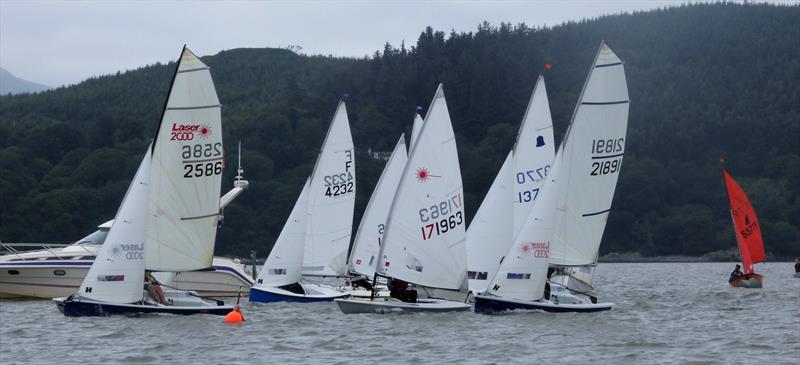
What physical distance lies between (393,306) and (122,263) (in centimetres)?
692

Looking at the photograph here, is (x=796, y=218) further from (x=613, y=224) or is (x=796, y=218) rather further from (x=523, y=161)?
(x=523, y=161)

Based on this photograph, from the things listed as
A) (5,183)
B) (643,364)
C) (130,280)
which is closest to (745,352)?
(643,364)

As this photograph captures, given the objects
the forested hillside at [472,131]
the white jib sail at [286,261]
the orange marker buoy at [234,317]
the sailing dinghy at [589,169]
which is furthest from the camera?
the forested hillside at [472,131]

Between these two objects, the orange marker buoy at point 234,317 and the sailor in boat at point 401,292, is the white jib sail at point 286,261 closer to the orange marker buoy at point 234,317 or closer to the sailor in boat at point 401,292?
the sailor in boat at point 401,292

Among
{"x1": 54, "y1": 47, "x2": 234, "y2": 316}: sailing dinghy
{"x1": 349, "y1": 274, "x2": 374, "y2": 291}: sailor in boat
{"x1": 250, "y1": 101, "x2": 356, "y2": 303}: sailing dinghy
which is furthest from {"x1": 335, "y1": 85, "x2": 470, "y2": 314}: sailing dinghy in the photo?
{"x1": 349, "y1": 274, "x2": 374, "y2": 291}: sailor in boat

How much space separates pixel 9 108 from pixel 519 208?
145 metres

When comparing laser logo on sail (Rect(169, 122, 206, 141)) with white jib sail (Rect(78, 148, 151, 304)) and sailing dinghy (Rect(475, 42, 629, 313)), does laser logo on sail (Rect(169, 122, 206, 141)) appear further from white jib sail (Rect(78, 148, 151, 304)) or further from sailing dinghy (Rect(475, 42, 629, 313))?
sailing dinghy (Rect(475, 42, 629, 313))

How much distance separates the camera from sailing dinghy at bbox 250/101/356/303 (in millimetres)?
40406

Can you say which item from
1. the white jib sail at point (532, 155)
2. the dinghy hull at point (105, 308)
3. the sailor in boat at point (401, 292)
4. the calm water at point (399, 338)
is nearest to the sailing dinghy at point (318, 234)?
the calm water at point (399, 338)

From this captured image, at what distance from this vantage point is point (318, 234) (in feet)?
143

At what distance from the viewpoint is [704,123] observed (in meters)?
154

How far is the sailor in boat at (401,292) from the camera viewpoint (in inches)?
1356

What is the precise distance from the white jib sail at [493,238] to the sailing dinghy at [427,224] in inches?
133

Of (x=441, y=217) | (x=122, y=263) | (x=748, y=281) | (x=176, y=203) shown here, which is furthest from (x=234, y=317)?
(x=748, y=281)
